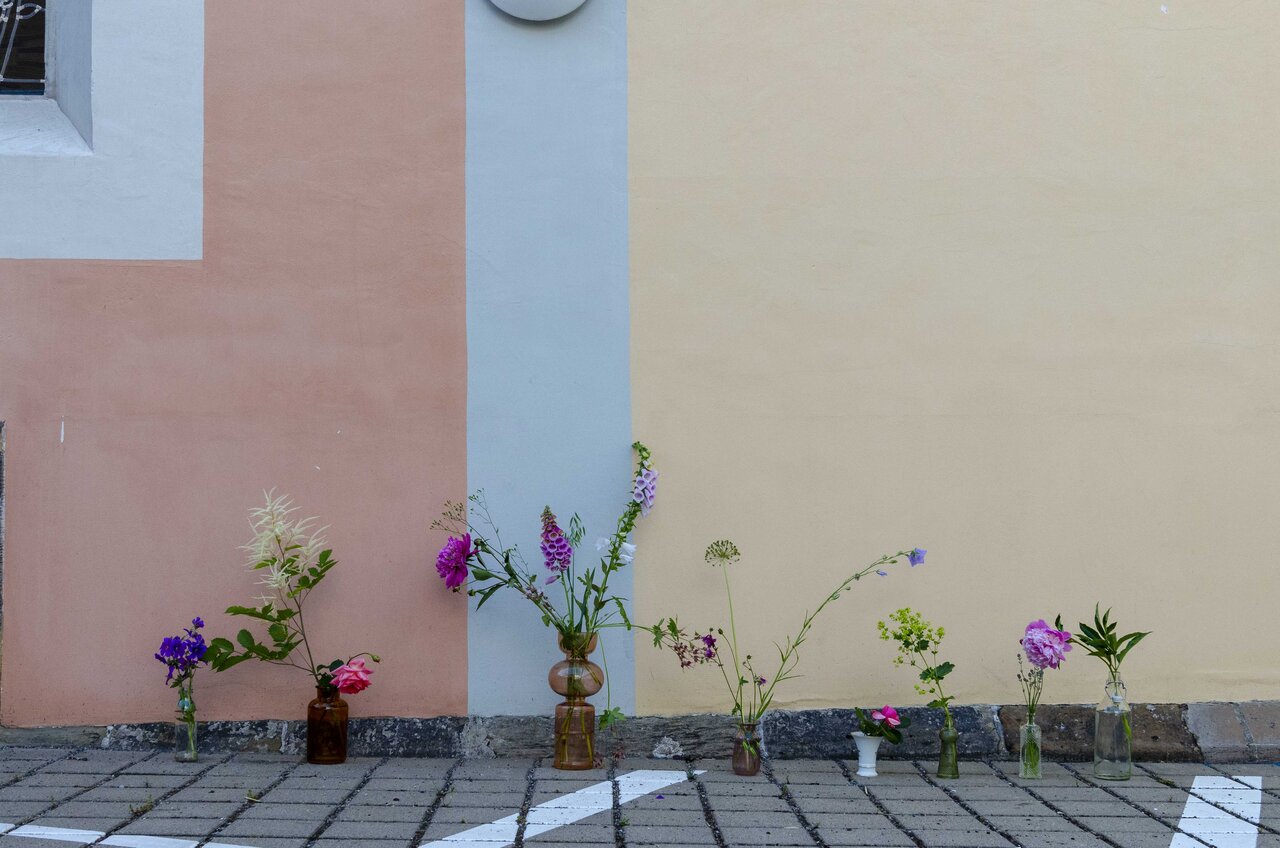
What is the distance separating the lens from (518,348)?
179 inches

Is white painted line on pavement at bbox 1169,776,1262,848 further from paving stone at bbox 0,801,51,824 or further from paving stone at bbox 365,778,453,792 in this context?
paving stone at bbox 0,801,51,824

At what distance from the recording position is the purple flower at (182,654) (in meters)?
4.21

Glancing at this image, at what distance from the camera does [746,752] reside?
4191 millimetres

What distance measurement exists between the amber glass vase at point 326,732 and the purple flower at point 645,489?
1296 millimetres

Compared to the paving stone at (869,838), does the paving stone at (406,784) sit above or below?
above

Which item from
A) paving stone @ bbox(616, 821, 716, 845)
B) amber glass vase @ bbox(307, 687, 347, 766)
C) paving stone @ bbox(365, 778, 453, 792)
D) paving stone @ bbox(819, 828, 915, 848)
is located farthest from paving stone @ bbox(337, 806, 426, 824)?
paving stone @ bbox(819, 828, 915, 848)

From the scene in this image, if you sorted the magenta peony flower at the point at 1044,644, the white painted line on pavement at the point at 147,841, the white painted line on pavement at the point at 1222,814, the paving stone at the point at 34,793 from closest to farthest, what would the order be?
the white painted line on pavement at the point at 147,841 < the white painted line on pavement at the point at 1222,814 < the paving stone at the point at 34,793 < the magenta peony flower at the point at 1044,644

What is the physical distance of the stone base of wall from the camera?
4355mm

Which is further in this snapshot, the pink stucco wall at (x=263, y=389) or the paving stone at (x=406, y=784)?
the pink stucco wall at (x=263, y=389)

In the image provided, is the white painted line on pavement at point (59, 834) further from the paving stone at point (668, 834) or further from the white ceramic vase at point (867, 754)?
the white ceramic vase at point (867, 754)

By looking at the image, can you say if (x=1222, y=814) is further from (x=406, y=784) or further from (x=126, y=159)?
(x=126, y=159)

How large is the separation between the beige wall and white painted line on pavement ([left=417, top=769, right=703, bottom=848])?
0.45 meters

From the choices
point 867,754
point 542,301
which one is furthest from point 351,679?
point 867,754

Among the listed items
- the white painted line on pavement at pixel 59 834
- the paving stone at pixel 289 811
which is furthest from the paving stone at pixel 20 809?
the paving stone at pixel 289 811
